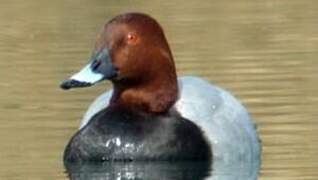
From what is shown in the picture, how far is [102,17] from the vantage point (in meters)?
16.5

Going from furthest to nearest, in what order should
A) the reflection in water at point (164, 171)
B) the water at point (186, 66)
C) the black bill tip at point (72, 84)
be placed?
the water at point (186, 66) → the black bill tip at point (72, 84) → the reflection in water at point (164, 171)

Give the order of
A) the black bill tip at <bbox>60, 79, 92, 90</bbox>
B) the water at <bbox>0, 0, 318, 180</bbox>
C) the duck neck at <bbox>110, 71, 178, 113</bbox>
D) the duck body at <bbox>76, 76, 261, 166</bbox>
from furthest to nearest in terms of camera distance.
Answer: the duck neck at <bbox>110, 71, 178, 113</bbox> < the duck body at <bbox>76, 76, 261, 166</bbox> < the water at <bbox>0, 0, 318, 180</bbox> < the black bill tip at <bbox>60, 79, 92, 90</bbox>

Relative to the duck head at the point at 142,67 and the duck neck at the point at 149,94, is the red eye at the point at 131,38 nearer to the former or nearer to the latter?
the duck head at the point at 142,67

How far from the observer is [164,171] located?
9969 millimetres

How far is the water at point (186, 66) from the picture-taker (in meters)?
10.2

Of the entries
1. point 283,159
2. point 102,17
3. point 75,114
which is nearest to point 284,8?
point 102,17

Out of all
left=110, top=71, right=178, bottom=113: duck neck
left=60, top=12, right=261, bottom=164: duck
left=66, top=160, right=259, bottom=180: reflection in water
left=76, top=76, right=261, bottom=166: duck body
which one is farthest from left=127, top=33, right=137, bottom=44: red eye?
left=66, top=160, right=259, bottom=180: reflection in water

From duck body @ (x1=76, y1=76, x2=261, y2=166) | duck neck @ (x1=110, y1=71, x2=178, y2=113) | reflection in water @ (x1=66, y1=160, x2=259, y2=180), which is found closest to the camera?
reflection in water @ (x1=66, y1=160, x2=259, y2=180)

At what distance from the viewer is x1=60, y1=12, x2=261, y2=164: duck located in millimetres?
Answer: 10281

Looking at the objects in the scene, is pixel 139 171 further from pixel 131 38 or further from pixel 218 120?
Answer: pixel 131 38

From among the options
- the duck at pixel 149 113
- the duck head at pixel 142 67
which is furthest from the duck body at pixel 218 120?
the duck head at pixel 142 67

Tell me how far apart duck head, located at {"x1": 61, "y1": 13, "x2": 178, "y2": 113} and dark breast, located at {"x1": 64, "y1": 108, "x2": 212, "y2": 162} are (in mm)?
183

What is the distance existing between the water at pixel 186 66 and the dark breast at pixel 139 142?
125 mm

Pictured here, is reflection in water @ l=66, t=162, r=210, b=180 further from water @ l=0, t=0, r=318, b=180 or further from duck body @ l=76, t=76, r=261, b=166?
duck body @ l=76, t=76, r=261, b=166
